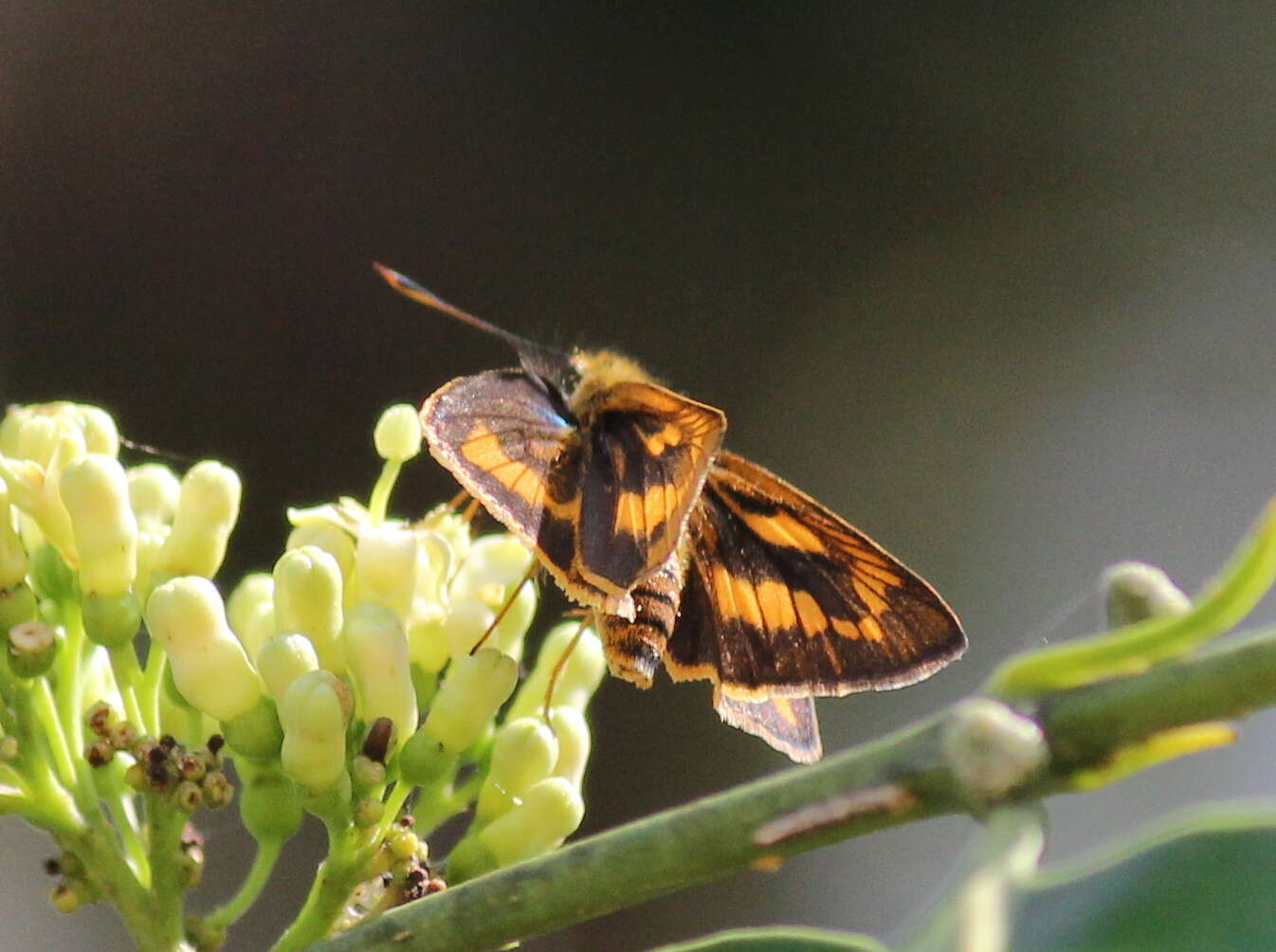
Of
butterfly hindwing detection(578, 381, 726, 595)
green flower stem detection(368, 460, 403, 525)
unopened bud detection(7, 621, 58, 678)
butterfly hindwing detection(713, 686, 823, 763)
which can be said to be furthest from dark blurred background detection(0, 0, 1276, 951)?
unopened bud detection(7, 621, 58, 678)

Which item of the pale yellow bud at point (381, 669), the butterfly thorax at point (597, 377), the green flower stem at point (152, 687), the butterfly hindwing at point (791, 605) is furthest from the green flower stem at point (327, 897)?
the butterfly thorax at point (597, 377)

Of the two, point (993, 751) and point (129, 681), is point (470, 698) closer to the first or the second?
point (129, 681)

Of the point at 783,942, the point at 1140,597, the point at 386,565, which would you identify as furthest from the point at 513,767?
the point at 1140,597

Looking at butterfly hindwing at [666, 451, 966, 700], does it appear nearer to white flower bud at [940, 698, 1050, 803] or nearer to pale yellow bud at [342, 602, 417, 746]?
pale yellow bud at [342, 602, 417, 746]

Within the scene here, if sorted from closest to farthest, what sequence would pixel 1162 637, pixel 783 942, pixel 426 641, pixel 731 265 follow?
pixel 1162 637 < pixel 783 942 < pixel 426 641 < pixel 731 265

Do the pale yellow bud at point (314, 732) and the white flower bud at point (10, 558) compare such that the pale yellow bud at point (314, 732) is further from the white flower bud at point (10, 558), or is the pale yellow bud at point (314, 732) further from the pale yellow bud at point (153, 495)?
the pale yellow bud at point (153, 495)

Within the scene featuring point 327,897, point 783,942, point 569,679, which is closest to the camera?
point 783,942
